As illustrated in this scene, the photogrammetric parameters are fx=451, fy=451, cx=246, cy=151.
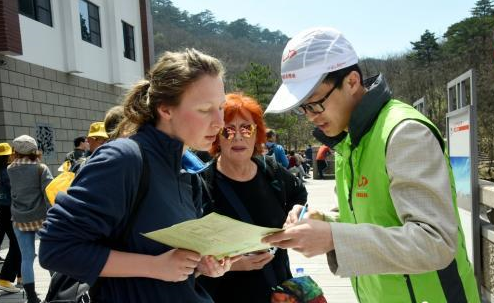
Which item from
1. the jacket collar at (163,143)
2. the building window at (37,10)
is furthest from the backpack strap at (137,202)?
the building window at (37,10)

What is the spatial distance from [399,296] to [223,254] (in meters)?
0.57

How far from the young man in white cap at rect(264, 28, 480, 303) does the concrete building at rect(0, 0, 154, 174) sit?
10552 millimetres

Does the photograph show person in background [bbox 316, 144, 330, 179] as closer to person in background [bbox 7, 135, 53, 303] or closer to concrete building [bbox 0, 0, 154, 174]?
concrete building [bbox 0, 0, 154, 174]

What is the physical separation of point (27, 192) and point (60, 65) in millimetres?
9151

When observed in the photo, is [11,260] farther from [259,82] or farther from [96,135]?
[259,82]

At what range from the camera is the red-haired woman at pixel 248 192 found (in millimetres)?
2398

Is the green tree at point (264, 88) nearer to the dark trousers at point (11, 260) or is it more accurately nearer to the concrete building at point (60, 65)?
the concrete building at point (60, 65)

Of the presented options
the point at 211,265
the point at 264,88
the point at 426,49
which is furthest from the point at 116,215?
the point at 426,49

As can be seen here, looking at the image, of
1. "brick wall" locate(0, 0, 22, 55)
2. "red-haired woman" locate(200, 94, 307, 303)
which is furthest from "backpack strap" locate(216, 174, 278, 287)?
"brick wall" locate(0, 0, 22, 55)

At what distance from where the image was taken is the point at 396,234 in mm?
1192

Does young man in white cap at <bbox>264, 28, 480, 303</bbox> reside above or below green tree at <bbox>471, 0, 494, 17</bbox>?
below

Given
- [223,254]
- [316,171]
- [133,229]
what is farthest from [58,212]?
[316,171]

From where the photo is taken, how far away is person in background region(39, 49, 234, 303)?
4.04 feet

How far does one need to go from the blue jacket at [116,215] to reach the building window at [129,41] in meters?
17.7
